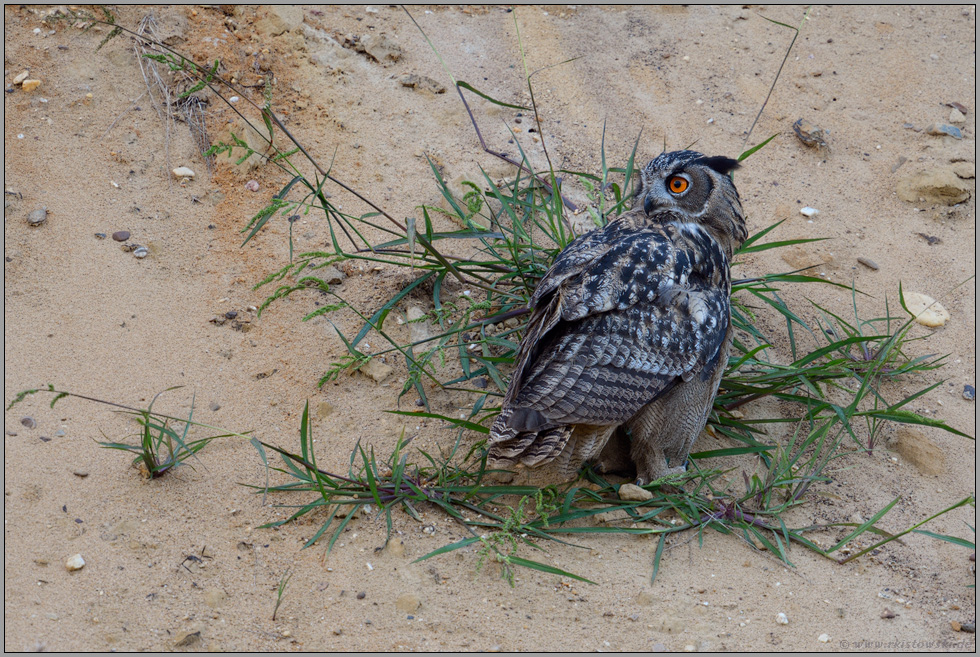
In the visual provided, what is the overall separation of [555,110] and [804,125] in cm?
174

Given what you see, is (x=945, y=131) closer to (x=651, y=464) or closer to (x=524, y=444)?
→ (x=651, y=464)

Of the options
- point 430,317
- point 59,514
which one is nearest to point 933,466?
point 430,317

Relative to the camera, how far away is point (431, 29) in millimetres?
6207

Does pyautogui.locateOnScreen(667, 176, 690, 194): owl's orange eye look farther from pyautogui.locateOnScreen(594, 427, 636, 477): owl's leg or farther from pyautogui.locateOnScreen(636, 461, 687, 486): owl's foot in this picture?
pyautogui.locateOnScreen(636, 461, 687, 486): owl's foot

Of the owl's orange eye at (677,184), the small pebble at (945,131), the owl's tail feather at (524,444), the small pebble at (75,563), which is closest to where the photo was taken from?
the small pebble at (75,563)

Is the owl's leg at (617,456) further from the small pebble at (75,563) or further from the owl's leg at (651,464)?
the small pebble at (75,563)

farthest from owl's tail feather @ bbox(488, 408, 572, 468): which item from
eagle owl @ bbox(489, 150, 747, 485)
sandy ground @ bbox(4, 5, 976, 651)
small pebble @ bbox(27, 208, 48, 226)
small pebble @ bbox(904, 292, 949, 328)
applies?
small pebble @ bbox(27, 208, 48, 226)

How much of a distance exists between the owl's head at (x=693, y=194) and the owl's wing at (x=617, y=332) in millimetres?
211

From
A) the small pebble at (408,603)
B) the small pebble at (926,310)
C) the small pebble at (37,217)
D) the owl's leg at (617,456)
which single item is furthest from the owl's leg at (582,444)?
the small pebble at (37,217)

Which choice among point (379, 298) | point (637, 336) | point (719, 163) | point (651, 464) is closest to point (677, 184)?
point (719, 163)

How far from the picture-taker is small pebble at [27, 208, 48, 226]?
450 cm

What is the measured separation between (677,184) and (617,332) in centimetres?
87

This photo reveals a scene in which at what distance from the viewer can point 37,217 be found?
4.52 m

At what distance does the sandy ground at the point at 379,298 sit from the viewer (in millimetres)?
3119
